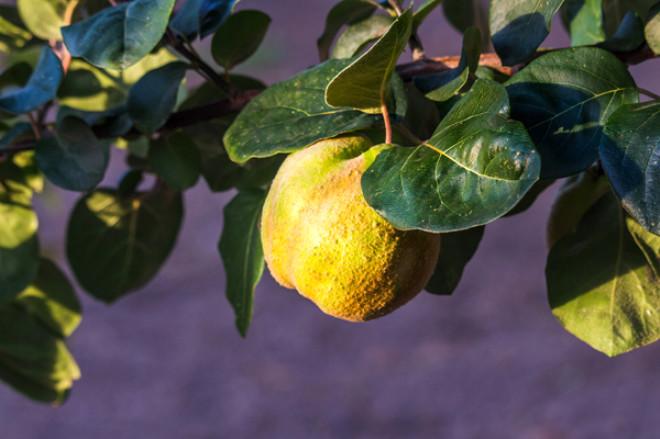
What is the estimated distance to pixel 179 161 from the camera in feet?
2.81

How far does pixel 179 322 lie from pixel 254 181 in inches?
139

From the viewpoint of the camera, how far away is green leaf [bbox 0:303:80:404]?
0.97 metres

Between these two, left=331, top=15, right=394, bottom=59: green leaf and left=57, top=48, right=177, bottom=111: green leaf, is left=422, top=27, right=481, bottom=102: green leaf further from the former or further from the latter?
left=57, top=48, right=177, bottom=111: green leaf

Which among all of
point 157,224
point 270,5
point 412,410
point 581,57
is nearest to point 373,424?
point 412,410

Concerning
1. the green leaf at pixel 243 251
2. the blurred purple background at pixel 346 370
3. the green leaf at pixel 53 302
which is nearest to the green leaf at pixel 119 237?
the green leaf at pixel 53 302

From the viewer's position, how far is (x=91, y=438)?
11.9 ft

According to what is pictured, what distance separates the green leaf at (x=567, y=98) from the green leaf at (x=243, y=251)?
0.69ft

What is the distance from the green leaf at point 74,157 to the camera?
0.78 m

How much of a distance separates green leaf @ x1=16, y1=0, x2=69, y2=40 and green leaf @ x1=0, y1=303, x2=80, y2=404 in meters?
0.28

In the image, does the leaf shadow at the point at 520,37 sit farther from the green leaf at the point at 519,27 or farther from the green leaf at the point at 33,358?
the green leaf at the point at 33,358

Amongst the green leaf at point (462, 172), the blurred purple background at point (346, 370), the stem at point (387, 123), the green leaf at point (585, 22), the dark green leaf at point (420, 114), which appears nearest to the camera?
the green leaf at point (462, 172)

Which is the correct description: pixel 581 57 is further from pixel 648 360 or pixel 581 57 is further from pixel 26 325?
pixel 648 360

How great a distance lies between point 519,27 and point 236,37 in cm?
29

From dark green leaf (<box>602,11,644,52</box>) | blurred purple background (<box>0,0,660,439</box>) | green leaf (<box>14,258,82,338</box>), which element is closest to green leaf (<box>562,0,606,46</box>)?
dark green leaf (<box>602,11,644,52</box>)
